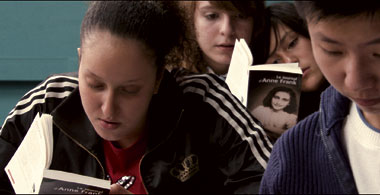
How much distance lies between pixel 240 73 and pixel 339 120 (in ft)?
1.22

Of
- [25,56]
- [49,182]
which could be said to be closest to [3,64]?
[25,56]

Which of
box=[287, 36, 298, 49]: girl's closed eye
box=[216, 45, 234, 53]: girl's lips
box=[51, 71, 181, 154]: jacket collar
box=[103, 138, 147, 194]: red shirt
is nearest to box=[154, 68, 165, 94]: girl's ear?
box=[51, 71, 181, 154]: jacket collar

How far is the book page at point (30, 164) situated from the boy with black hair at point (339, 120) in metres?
0.41

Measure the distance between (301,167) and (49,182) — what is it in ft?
1.40

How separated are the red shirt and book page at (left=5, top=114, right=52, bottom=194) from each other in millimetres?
171

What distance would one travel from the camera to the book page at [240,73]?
1.09 meters

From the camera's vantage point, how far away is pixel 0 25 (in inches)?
42.4

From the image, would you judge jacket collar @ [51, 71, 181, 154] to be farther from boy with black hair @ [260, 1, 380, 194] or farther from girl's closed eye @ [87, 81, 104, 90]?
boy with black hair @ [260, 1, 380, 194]

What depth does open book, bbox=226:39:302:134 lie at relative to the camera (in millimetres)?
1081

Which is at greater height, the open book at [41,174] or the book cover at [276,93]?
the book cover at [276,93]

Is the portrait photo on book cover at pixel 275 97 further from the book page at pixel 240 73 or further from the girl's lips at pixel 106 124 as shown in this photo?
the girl's lips at pixel 106 124

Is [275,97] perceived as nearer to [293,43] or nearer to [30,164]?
[293,43]

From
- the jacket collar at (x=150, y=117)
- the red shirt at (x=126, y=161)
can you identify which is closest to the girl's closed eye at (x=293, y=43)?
the jacket collar at (x=150, y=117)

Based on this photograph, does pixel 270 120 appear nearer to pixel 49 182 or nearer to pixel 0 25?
pixel 49 182
